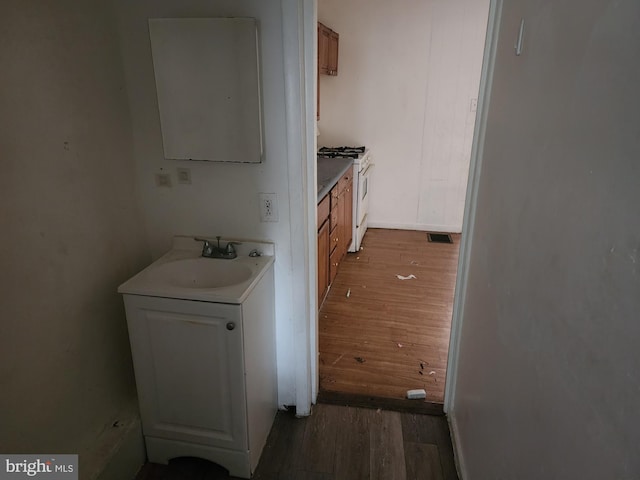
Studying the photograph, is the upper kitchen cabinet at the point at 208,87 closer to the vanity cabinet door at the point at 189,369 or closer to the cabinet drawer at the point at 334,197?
the vanity cabinet door at the point at 189,369

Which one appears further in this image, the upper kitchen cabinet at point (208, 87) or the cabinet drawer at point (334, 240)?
the cabinet drawer at point (334, 240)

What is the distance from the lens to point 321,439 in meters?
2.05

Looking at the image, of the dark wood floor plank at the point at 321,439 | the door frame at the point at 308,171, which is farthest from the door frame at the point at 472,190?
the dark wood floor plank at the point at 321,439

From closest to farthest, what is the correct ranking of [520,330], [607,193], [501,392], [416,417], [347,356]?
[607,193], [520,330], [501,392], [416,417], [347,356]

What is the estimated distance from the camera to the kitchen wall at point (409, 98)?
4.17 metres

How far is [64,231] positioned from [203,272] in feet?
1.88

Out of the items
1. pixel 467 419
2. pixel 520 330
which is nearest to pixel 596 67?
pixel 520 330

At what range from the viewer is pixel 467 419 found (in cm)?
179

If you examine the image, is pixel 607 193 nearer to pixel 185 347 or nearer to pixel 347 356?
pixel 185 347

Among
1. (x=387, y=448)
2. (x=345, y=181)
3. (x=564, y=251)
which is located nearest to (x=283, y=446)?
(x=387, y=448)

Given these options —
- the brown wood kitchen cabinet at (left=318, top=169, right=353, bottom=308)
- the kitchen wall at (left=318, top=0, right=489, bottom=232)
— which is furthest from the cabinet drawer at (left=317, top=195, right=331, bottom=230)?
the kitchen wall at (left=318, top=0, right=489, bottom=232)

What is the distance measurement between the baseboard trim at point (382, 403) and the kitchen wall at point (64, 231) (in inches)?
37.3

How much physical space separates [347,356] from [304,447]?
0.73 m

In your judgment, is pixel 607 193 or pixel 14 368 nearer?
pixel 607 193
